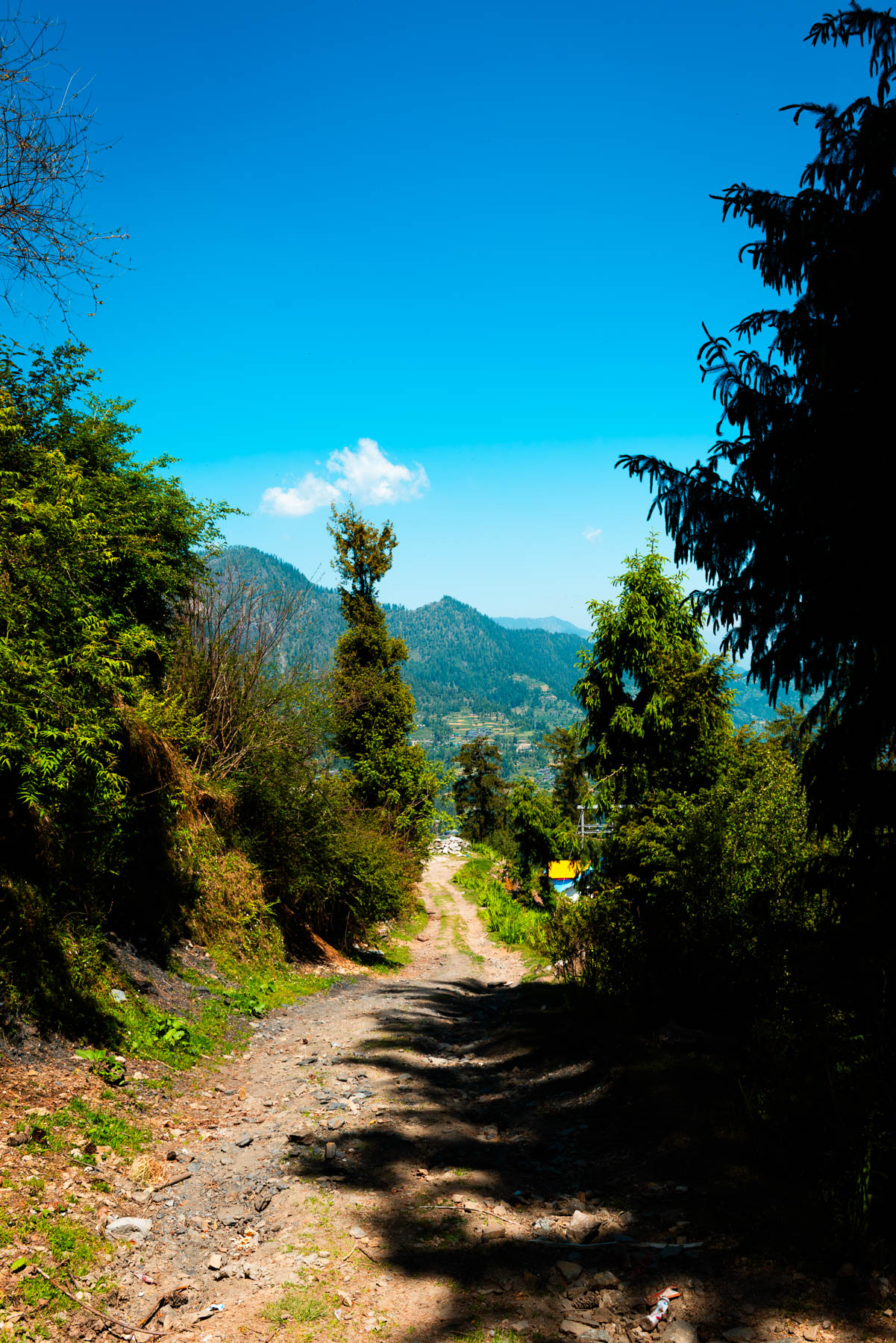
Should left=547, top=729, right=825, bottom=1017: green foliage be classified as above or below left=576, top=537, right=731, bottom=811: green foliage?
below

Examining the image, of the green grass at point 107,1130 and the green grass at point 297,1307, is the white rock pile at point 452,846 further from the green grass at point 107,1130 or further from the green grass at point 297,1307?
the green grass at point 297,1307

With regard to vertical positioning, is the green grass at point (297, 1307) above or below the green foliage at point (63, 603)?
below

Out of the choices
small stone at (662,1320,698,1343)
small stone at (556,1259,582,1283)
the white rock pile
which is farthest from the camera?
the white rock pile

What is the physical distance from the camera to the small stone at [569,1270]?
12.9 feet

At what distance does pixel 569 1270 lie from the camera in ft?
13.0

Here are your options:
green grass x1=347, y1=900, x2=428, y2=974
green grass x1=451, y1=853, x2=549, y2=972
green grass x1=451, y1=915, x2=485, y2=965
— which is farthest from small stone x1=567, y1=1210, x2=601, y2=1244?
green grass x1=451, y1=915, x2=485, y2=965

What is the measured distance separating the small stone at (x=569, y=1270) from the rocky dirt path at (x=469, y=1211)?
0.7 inches

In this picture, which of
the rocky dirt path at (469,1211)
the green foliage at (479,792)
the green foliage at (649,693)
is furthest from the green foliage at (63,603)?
the green foliage at (479,792)

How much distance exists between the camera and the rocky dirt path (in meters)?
3.51

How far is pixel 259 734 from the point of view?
14.4 meters

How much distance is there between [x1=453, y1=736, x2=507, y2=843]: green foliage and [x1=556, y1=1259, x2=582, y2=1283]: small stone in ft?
183

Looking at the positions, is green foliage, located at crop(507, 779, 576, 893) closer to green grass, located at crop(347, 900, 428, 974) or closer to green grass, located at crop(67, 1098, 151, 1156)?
green grass, located at crop(347, 900, 428, 974)

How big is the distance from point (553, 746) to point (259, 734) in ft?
129

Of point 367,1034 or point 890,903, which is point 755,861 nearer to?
point 890,903
